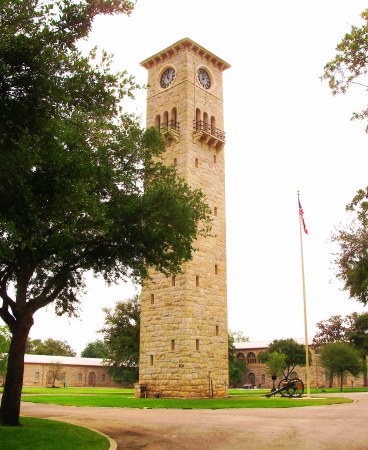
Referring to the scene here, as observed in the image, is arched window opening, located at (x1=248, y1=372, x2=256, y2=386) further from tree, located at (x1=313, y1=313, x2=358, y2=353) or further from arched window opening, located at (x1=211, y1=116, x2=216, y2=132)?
arched window opening, located at (x1=211, y1=116, x2=216, y2=132)

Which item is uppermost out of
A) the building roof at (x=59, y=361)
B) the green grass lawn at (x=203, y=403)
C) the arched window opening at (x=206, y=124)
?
the arched window opening at (x=206, y=124)

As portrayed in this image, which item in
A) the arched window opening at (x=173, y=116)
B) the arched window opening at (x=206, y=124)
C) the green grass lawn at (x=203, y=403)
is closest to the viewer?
the green grass lawn at (x=203, y=403)

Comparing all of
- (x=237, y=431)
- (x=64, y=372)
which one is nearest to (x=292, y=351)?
(x=64, y=372)

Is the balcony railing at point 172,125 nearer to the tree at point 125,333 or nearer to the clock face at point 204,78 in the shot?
the clock face at point 204,78

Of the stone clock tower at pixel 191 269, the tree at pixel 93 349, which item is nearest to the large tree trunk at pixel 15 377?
the stone clock tower at pixel 191 269

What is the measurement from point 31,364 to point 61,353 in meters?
40.5

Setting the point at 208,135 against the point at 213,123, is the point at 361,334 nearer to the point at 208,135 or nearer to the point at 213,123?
the point at 213,123

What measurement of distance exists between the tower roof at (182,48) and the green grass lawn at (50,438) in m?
32.3

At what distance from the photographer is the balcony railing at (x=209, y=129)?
125 feet

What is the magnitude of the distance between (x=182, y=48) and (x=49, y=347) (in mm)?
82493

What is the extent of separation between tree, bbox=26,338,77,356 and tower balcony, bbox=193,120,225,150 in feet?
251

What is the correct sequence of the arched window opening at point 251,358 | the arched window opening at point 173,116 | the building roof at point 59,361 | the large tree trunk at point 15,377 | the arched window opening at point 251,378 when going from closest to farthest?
the large tree trunk at point 15,377, the arched window opening at point 173,116, the building roof at point 59,361, the arched window opening at point 251,378, the arched window opening at point 251,358

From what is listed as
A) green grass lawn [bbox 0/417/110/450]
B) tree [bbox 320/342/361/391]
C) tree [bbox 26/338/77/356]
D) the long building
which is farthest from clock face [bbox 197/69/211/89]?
tree [bbox 26/338/77/356]

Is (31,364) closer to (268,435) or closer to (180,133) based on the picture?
(180,133)
